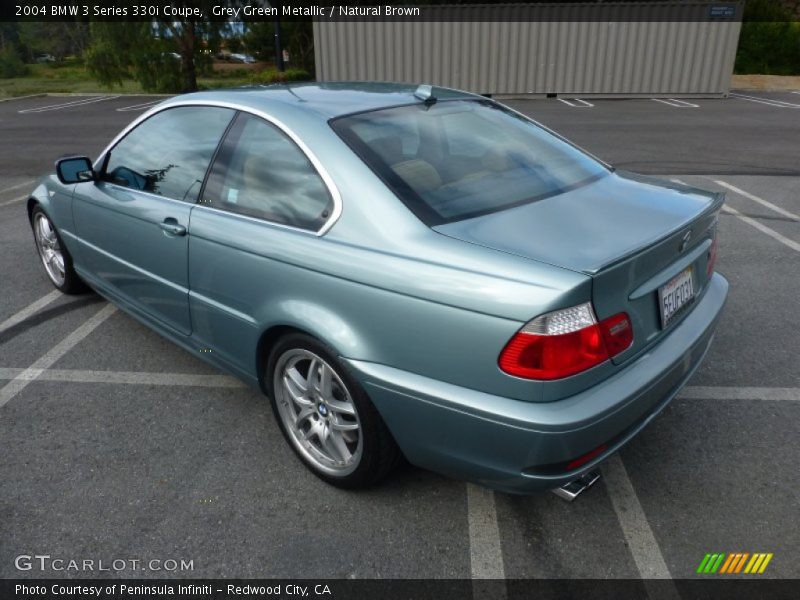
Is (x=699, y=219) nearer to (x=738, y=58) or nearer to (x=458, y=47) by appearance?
(x=458, y=47)

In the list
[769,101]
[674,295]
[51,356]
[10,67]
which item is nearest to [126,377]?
[51,356]

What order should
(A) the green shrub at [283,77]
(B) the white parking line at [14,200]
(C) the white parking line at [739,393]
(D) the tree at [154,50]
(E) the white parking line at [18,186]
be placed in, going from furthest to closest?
(A) the green shrub at [283,77] < (D) the tree at [154,50] < (E) the white parking line at [18,186] < (B) the white parking line at [14,200] < (C) the white parking line at [739,393]

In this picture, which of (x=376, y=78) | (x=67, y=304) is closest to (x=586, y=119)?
(x=376, y=78)

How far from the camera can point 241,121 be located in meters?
2.80

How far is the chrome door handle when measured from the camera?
2.88m

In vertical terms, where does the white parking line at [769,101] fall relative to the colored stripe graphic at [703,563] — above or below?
above

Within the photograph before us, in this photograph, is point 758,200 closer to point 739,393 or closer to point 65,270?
point 739,393

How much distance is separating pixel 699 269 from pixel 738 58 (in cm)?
2857

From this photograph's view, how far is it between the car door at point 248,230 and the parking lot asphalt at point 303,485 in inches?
20.6

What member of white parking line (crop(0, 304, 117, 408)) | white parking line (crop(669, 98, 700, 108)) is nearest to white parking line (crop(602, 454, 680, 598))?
white parking line (crop(0, 304, 117, 408))

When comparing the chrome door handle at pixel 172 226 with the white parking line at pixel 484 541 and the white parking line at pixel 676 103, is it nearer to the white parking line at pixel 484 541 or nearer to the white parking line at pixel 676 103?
the white parking line at pixel 484 541

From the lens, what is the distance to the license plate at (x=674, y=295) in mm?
2219

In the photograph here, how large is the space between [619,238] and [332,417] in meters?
1.30
